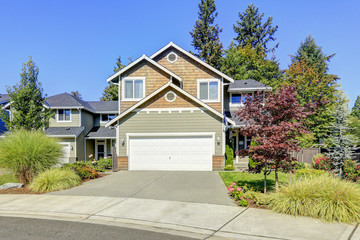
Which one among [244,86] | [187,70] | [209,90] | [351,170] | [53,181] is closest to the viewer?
[53,181]

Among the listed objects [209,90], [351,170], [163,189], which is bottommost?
[163,189]

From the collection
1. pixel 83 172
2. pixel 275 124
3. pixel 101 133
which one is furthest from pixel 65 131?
pixel 275 124

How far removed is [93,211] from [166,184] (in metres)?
4.56

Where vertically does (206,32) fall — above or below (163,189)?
above

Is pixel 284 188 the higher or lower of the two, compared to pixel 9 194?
higher

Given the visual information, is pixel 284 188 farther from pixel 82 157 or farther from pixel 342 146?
pixel 82 157

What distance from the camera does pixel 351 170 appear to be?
1142 centimetres

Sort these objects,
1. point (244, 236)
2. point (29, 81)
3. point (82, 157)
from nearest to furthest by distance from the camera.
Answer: point (244, 236) → point (29, 81) → point (82, 157)

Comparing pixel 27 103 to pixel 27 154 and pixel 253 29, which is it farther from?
pixel 253 29

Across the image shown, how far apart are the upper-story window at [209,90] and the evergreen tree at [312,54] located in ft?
88.6

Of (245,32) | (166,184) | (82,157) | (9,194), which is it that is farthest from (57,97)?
(245,32)

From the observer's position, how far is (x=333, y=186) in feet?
23.2

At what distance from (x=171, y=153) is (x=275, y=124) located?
8987 mm

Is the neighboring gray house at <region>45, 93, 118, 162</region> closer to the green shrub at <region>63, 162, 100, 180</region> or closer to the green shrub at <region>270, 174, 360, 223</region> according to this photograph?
the green shrub at <region>63, 162, 100, 180</region>
